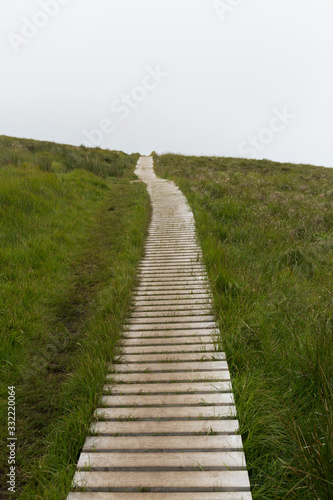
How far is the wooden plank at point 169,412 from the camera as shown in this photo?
255 cm

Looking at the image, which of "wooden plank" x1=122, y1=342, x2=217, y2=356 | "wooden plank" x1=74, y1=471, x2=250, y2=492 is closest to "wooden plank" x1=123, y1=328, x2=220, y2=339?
"wooden plank" x1=122, y1=342, x2=217, y2=356

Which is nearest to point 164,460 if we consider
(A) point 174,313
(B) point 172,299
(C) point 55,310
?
(A) point 174,313

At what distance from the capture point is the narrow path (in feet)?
6.66

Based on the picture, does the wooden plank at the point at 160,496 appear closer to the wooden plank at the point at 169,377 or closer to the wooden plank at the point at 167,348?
the wooden plank at the point at 169,377

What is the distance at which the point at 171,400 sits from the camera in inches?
107

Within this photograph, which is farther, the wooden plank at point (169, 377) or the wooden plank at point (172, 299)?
the wooden plank at point (172, 299)

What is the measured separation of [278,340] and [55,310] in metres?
3.20

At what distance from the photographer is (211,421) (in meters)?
2.50

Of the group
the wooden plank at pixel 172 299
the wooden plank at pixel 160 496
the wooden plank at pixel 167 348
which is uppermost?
the wooden plank at pixel 172 299

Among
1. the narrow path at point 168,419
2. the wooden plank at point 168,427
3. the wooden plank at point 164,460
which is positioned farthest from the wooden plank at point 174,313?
the wooden plank at point 164,460

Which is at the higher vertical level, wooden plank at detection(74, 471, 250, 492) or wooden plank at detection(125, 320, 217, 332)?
wooden plank at detection(125, 320, 217, 332)

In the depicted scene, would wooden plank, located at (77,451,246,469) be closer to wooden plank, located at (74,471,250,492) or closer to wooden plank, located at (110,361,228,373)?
wooden plank, located at (74,471,250,492)

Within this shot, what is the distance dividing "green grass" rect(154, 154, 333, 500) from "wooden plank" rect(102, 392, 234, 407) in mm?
175

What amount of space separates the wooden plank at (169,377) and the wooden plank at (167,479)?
0.92 m
